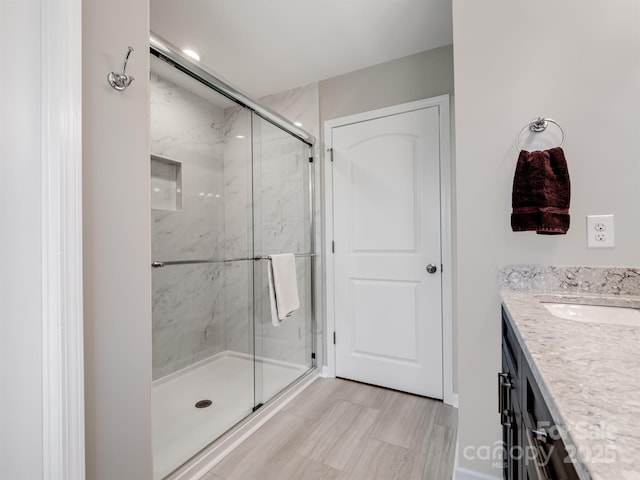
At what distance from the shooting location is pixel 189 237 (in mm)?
2568

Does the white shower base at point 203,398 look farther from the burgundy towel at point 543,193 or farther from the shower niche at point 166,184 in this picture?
the burgundy towel at point 543,193

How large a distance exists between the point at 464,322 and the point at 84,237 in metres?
1.43

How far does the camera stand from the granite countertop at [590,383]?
292 mm

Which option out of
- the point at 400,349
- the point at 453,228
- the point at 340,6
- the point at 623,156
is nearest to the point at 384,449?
the point at 400,349

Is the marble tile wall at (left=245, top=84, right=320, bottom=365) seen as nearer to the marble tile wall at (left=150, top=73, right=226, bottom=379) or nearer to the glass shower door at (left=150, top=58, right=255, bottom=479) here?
the glass shower door at (left=150, top=58, right=255, bottom=479)

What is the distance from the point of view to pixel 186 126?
8.10 ft

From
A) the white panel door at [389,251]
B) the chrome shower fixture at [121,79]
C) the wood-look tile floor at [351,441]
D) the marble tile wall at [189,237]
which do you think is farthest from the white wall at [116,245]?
the white panel door at [389,251]

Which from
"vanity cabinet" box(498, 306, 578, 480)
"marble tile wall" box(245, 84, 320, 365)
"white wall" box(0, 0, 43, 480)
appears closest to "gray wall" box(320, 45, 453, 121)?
"marble tile wall" box(245, 84, 320, 365)

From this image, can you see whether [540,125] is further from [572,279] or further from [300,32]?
[300,32]

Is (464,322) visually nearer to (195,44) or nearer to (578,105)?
(578,105)

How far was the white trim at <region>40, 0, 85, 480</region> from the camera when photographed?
32.4 inches

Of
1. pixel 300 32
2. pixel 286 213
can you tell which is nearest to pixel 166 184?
pixel 286 213

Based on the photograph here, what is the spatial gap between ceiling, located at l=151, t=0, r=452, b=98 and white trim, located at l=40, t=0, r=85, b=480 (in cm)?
122

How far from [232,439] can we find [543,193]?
1.89 m
